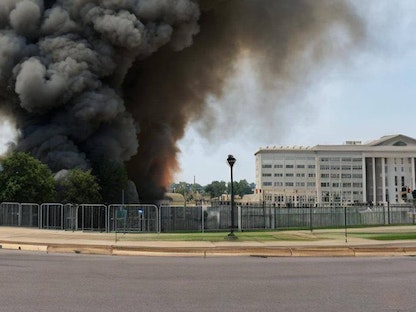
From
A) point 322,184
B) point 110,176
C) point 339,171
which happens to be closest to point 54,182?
point 110,176

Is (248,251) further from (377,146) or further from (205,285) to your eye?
(377,146)

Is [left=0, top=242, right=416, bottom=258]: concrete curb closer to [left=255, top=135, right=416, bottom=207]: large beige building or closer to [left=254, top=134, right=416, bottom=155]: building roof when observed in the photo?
[left=255, top=135, right=416, bottom=207]: large beige building

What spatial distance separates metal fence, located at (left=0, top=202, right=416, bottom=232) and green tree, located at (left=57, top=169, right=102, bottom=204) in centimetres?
1271

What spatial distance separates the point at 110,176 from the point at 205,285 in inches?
1617

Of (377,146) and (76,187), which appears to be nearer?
(76,187)

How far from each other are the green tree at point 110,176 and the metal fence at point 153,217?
1998 cm

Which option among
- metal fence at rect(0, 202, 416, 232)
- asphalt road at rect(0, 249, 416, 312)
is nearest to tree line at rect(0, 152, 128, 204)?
metal fence at rect(0, 202, 416, 232)

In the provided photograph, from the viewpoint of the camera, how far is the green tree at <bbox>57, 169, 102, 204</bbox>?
137ft

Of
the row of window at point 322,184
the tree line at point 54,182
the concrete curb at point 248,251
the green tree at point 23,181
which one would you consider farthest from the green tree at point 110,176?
the row of window at point 322,184

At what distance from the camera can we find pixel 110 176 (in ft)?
160

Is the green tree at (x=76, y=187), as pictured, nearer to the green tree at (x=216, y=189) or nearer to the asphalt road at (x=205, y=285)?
the asphalt road at (x=205, y=285)

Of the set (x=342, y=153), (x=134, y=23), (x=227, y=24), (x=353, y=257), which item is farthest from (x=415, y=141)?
(x=353, y=257)

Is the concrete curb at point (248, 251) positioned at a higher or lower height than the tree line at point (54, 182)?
lower

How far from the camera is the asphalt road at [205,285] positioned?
6860mm
